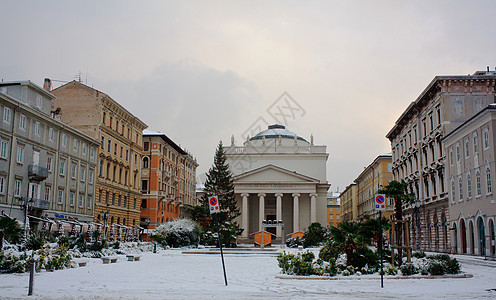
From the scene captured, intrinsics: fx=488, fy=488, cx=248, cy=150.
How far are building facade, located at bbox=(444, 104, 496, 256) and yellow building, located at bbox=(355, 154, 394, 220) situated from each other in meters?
23.3

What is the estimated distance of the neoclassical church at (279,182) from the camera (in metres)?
70.0

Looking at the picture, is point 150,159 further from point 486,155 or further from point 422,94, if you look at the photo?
point 486,155

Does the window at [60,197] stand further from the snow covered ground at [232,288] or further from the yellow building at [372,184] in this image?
the yellow building at [372,184]

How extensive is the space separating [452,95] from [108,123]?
32.5 m

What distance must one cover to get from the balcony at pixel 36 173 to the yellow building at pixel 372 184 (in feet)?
127

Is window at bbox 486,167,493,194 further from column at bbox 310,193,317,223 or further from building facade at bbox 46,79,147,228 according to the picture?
column at bbox 310,193,317,223

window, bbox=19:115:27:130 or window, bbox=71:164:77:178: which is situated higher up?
window, bbox=19:115:27:130

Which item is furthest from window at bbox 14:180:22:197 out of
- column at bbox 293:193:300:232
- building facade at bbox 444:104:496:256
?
column at bbox 293:193:300:232

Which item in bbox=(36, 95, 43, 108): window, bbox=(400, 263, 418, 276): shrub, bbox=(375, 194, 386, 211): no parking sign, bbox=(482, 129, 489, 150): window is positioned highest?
bbox=(36, 95, 43, 108): window

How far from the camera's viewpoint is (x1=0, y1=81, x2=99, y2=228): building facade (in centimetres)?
3378

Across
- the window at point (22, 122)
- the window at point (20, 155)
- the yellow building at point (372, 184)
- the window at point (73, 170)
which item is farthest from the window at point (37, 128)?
the yellow building at point (372, 184)

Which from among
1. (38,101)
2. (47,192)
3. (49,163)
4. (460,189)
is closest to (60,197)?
(47,192)

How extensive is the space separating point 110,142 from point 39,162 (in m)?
13.1

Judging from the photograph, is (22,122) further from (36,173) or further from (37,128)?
(36,173)
